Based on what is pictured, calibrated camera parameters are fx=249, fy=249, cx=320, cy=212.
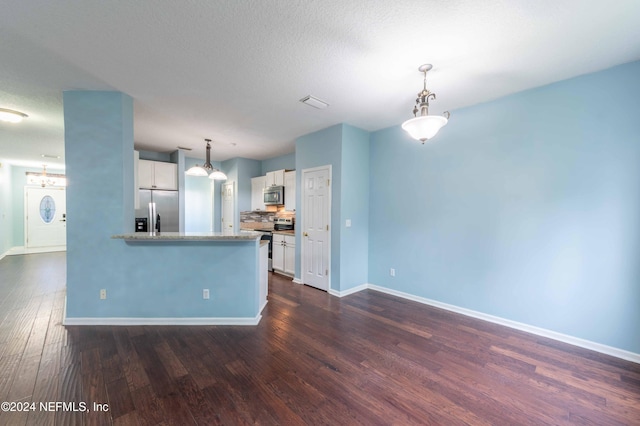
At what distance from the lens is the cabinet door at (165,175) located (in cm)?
557

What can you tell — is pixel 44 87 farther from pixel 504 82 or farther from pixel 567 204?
pixel 567 204

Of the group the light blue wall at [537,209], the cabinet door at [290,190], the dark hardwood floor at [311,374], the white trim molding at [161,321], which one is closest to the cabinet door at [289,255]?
the cabinet door at [290,190]

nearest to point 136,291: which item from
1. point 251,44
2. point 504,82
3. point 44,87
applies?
point 44,87

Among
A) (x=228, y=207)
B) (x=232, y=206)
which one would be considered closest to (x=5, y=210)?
(x=228, y=207)

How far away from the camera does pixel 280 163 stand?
654 cm

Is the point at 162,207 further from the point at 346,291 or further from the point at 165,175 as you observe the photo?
the point at 346,291

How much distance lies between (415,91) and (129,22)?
2791 mm

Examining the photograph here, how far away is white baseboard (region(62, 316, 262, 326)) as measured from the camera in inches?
118

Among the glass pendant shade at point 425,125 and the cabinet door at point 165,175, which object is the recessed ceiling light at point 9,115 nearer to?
the cabinet door at point 165,175

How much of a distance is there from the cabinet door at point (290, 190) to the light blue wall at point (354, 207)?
1.70 m

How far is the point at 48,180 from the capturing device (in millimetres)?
8047

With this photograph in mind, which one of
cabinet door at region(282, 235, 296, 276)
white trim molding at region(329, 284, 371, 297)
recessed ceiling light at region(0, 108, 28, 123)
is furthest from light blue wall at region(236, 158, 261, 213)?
recessed ceiling light at region(0, 108, 28, 123)

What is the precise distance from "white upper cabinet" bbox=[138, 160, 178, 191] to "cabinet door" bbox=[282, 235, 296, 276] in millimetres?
2973

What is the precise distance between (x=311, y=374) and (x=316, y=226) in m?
2.63
